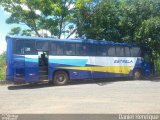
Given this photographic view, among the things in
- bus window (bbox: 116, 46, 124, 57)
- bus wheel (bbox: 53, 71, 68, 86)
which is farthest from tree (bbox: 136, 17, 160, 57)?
bus wheel (bbox: 53, 71, 68, 86)

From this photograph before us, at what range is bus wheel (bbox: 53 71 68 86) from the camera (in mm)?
19219

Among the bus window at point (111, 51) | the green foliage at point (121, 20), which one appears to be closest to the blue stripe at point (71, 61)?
the bus window at point (111, 51)

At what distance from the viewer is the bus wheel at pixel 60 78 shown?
19.2m

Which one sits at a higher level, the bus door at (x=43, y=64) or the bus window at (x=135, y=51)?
the bus window at (x=135, y=51)

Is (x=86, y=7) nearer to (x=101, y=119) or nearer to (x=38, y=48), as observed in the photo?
(x=38, y=48)

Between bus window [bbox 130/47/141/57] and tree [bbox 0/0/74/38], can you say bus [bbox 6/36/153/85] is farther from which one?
tree [bbox 0/0/74/38]

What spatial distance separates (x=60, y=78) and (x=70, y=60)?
1.26 metres

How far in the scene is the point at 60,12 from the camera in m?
23.3

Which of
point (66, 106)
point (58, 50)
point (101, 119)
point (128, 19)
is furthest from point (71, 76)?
point (101, 119)

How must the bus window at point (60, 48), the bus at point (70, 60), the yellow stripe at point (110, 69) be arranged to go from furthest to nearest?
the yellow stripe at point (110, 69) → the bus window at point (60, 48) → the bus at point (70, 60)

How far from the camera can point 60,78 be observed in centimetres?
1939

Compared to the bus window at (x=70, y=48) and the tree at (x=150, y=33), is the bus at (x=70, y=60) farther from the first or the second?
the tree at (x=150, y=33)

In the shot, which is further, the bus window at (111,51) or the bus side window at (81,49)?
the bus window at (111,51)

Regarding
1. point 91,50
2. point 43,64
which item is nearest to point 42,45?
point 43,64
